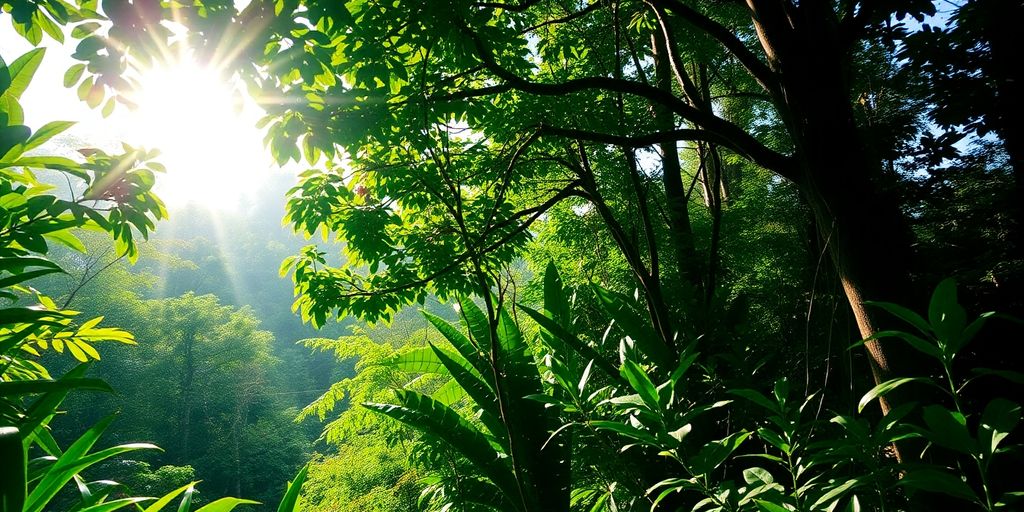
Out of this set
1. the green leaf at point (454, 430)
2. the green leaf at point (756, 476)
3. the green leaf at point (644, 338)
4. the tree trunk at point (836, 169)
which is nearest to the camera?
the green leaf at point (756, 476)

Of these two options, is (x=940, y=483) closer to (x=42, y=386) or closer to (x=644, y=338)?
(x=42, y=386)

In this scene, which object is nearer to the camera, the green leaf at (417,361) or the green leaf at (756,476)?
the green leaf at (756,476)

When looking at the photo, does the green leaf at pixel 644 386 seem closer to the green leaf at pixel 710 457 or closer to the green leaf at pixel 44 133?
the green leaf at pixel 710 457

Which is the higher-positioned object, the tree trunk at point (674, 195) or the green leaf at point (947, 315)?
the tree trunk at point (674, 195)

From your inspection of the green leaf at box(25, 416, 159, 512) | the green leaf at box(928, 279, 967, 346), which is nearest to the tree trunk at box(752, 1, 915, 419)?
the green leaf at box(928, 279, 967, 346)

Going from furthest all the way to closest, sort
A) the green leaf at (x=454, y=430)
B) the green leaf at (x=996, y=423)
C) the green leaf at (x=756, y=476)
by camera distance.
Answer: the green leaf at (x=454, y=430) < the green leaf at (x=756, y=476) < the green leaf at (x=996, y=423)

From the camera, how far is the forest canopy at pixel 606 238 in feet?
2.70

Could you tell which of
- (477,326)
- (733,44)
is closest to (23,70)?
(733,44)

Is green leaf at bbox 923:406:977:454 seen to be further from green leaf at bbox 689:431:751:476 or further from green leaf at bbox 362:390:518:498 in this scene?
green leaf at bbox 362:390:518:498

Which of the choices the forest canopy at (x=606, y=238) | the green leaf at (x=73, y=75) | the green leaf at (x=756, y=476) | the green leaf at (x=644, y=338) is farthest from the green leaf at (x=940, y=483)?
the green leaf at (x=73, y=75)

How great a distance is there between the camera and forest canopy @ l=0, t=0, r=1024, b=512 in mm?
822

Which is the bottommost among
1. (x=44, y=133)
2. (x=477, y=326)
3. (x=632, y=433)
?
(x=632, y=433)

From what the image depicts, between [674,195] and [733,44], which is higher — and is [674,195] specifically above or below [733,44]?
above

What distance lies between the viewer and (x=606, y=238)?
12.8ft
